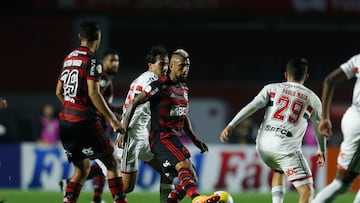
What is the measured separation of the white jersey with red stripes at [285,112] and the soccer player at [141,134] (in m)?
1.29

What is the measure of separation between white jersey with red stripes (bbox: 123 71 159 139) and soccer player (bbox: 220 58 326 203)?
1.26 m

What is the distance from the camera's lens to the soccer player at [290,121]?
8.27 meters

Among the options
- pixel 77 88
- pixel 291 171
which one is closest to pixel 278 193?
pixel 291 171

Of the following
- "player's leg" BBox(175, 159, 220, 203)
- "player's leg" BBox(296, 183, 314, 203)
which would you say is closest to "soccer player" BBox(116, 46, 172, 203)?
"player's leg" BBox(175, 159, 220, 203)

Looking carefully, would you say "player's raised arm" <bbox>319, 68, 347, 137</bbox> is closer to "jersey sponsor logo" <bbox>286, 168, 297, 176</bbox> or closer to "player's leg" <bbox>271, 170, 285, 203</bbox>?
"jersey sponsor logo" <bbox>286, 168, 297, 176</bbox>

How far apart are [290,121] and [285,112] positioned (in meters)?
0.10

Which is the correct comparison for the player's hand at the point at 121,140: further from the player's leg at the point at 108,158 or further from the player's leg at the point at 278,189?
the player's leg at the point at 278,189

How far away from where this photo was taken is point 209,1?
21.9m

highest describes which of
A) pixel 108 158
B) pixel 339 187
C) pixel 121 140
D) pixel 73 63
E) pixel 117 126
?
pixel 73 63

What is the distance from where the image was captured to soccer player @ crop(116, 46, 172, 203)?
921 cm

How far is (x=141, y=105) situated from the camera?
959cm

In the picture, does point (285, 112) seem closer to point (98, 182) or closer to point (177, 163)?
point (177, 163)

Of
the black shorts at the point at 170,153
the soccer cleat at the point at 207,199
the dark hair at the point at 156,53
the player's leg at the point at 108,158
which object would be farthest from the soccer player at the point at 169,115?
the dark hair at the point at 156,53

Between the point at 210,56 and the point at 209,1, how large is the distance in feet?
9.70
